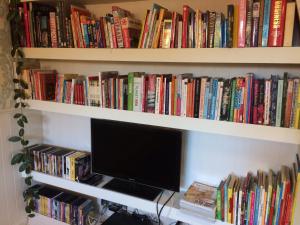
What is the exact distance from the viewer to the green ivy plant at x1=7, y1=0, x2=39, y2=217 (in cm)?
183

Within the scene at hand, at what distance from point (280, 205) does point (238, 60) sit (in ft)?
2.57

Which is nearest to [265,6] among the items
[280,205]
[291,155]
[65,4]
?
[291,155]

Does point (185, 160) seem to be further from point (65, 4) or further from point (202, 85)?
point (65, 4)

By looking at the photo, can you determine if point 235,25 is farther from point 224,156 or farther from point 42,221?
point 42,221

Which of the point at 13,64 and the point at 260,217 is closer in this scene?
the point at 260,217

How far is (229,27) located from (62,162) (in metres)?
1.52

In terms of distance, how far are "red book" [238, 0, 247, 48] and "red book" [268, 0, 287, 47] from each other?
4.5 inches

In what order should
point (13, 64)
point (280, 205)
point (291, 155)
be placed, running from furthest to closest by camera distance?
point (13, 64) → point (291, 155) → point (280, 205)

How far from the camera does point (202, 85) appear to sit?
141cm

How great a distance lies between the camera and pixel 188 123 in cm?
145

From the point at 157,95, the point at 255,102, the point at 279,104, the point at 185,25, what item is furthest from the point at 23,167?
the point at 279,104

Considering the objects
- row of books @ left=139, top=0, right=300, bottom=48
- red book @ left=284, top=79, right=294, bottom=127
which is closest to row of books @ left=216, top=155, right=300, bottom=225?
red book @ left=284, top=79, right=294, bottom=127

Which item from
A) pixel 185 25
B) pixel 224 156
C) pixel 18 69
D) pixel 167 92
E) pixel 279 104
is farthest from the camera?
pixel 18 69

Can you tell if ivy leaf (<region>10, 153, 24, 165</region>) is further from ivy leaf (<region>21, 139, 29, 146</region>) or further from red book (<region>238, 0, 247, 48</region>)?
red book (<region>238, 0, 247, 48</region>)
